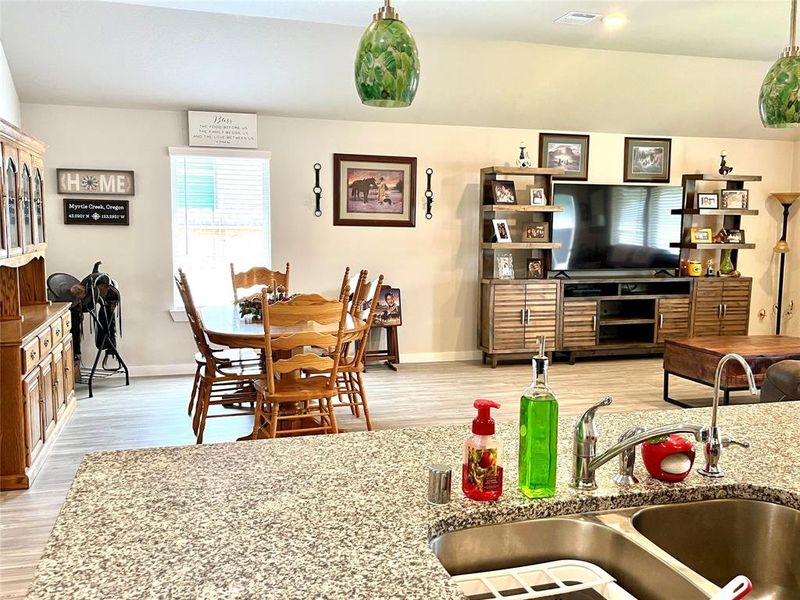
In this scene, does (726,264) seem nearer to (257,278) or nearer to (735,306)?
(735,306)

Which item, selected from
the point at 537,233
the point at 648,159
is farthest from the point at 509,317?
the point at 648,159

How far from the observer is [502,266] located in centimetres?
659

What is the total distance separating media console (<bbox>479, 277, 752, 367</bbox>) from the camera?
21.2 ft

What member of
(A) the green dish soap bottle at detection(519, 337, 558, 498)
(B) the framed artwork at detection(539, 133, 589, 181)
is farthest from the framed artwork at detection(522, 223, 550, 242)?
(A) the green dish soap bottle at detection(519, 337, 558, 498)

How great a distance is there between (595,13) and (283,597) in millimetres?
4788

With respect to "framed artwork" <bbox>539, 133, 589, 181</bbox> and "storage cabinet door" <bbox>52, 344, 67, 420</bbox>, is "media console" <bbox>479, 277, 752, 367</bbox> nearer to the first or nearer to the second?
"framed artwork" <bbox>539, 133, 589, 181</bbox>

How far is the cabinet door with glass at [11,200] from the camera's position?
3.63 meters

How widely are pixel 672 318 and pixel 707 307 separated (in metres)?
0.46

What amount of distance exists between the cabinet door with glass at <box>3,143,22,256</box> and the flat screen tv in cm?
485

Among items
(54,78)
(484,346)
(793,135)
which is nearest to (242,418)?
(484,346)

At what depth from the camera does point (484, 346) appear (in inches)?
257

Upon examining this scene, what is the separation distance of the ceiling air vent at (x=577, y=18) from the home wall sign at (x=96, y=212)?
3947 millimetres

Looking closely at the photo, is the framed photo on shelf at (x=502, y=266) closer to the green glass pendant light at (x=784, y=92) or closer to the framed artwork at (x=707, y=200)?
the framed artwork at (x=707, y=200)

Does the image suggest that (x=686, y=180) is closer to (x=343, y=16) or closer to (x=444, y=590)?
(x=343, y=16)
